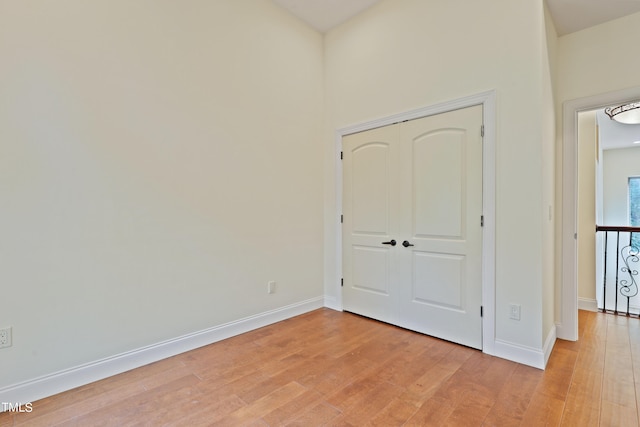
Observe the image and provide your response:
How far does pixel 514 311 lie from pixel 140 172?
3116 millimetres

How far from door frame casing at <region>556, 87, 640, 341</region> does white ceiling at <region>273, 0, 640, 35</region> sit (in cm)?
67

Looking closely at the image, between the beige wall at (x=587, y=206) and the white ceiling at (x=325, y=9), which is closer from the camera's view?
the white ceiling at (x=325, y=9)

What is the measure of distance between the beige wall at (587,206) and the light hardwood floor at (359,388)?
3.12 feet

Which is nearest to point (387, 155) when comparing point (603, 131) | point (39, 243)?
point (39, 243)

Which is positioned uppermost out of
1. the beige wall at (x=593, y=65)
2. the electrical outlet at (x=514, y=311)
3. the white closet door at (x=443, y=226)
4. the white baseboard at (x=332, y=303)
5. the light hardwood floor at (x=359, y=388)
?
the beige wall at (x=593, y=65)

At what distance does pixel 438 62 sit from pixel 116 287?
3298 mm

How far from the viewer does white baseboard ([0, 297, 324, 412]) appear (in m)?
1.88

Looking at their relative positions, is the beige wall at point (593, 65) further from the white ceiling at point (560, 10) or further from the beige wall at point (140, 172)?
the beige wall at point (140, 172)

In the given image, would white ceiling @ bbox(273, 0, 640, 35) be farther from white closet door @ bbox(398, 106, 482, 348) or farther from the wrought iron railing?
the wrought iron railing

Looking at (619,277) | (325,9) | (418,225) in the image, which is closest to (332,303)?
(418,225)

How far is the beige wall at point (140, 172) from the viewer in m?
1.88

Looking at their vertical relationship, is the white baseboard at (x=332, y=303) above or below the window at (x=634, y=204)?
below

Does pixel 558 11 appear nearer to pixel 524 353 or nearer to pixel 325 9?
pixel 325 9

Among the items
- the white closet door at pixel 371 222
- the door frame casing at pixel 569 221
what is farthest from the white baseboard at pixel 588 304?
the white closet door at pixel 371 222
